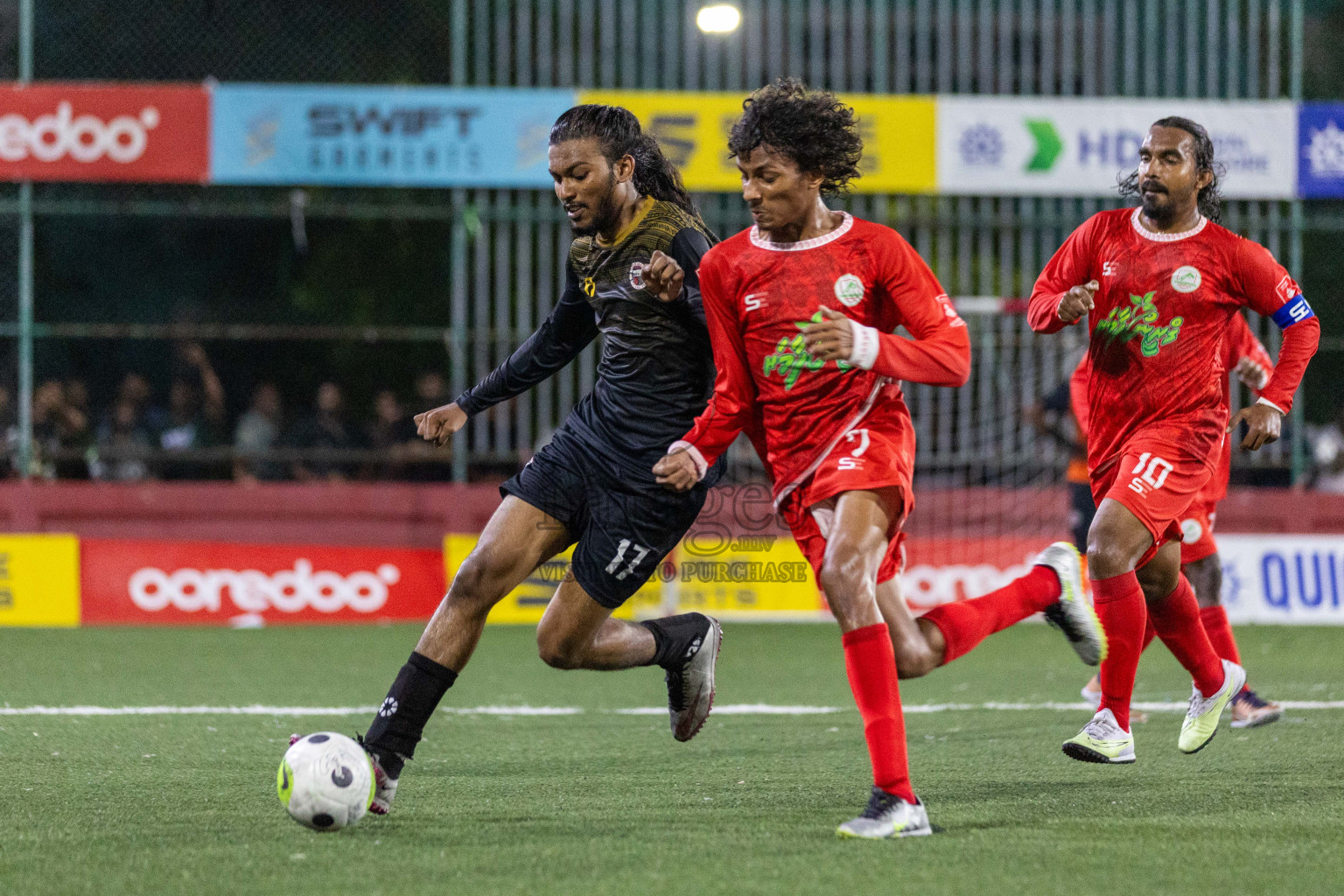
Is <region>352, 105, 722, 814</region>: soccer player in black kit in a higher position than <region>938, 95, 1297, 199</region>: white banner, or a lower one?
lower

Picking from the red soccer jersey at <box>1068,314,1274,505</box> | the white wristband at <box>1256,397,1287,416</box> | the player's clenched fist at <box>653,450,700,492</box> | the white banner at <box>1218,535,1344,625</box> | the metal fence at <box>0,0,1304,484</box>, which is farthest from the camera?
the metal fence at <box>0,0,1304,484</box>

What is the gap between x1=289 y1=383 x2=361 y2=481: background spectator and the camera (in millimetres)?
13984

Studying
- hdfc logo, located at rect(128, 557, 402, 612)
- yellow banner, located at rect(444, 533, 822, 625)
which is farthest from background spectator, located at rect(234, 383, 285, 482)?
yellow banner, located at rect(444, 533, 822, 625)

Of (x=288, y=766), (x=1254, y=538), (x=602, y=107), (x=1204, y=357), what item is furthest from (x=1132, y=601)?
(x=1254, y=538)

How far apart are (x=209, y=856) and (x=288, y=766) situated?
0.36 m

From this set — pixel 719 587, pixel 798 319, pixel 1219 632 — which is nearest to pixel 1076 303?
pixel 798 319

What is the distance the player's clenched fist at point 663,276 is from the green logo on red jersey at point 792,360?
15.6 inches

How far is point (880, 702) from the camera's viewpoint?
466 cm

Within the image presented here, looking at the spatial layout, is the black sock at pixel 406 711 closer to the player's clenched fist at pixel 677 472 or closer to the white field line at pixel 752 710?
the player's clenched fist at pixel 677 472

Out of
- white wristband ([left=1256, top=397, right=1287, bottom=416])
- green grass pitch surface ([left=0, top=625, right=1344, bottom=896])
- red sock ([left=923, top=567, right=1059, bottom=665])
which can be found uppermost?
white wristband ([left=1256, top=397, right=1287, bottom=416])

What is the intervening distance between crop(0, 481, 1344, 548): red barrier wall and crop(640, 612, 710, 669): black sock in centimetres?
749

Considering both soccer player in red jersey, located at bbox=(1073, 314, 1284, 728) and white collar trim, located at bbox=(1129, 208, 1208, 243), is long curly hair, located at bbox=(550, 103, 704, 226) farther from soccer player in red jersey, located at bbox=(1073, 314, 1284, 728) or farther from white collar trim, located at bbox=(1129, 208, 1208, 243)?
soccer player in red jersey, located at bbox=(1073, 314, 1284, 728)

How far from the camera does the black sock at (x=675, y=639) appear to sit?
587cm

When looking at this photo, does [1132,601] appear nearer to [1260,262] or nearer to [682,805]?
[1260,262]
